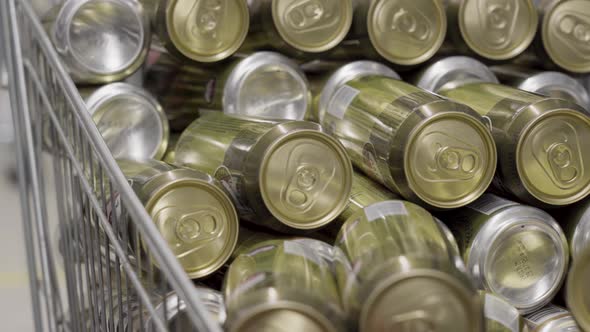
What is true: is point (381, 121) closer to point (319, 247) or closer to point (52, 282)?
point (319, 247)

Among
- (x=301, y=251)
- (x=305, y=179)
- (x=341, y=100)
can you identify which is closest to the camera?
(x=301, y=251)

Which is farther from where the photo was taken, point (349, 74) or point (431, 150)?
point (349, 74)

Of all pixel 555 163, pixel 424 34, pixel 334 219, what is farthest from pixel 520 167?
pixel 424 34

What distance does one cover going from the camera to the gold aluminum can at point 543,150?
3.61 feet

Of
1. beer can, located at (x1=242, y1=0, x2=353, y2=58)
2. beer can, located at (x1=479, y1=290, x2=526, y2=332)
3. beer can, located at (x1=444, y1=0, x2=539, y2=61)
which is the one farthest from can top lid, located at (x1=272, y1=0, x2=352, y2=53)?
beer can, located at (x1=479, y1=290, x2=526, y2=332)

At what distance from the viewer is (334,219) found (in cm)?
111

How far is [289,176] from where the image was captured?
1.06m

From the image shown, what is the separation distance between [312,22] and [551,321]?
66 centimetres

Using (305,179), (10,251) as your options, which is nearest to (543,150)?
(305,179)

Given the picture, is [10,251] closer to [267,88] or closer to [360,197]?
[267,88]

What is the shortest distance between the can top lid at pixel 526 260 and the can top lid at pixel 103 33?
29.2 inches

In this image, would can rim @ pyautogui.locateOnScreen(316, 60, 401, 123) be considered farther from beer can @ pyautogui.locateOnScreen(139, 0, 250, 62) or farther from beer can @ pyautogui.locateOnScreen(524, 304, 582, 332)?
beer can @ pyautogui.locateOnScreen(524, 304, 582, 332)

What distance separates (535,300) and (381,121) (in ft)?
1.15

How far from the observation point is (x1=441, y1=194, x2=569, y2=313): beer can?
3.61 feet
